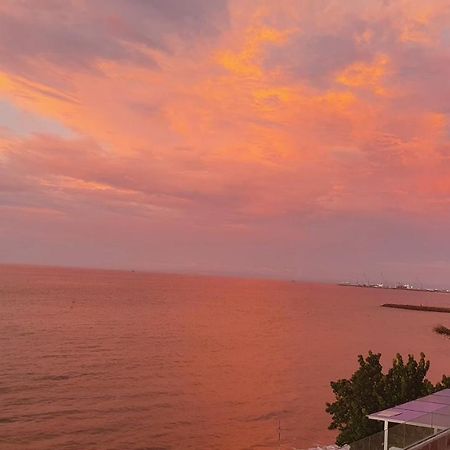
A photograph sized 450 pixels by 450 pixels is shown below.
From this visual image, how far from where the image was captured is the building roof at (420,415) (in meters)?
13.7

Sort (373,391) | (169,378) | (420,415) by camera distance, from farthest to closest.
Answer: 1. (169,378)
2. (373,391)
3. (420,415)

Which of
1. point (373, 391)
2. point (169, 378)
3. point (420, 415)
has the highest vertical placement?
point (420, 415)

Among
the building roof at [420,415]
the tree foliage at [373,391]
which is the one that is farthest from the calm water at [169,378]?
the building roof at [420,415]

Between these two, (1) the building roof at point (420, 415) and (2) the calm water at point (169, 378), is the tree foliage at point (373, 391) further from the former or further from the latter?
(2) the calm water at point (169, 378)

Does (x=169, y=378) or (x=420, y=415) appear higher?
(x=420, y=415)

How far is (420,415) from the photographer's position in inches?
553

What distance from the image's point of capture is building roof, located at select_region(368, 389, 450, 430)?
44.9 ft

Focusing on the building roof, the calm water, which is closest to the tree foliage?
the building roof

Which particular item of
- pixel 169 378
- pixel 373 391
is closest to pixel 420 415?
pixel 373 391

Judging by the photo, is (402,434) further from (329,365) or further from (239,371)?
(329,365)

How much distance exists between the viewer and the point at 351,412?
923 inches

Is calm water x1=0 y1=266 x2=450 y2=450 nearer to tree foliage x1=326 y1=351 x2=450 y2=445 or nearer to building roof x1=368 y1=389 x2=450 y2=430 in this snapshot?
tree foliage x1=326 y1=351 x2=450 y2=445

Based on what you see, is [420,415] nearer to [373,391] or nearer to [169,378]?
[373,391]

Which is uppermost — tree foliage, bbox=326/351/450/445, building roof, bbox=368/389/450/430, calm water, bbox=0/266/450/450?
building roof, bbox=368/389/450/430
